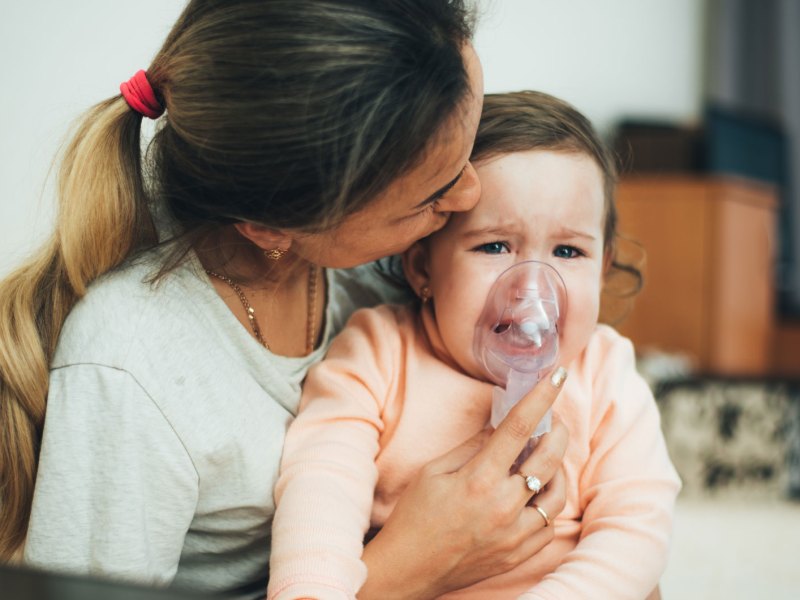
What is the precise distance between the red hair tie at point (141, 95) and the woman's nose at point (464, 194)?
0.34 meters

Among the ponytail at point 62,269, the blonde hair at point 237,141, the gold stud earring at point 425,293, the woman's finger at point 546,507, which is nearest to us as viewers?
the blonde hair at point 237,141

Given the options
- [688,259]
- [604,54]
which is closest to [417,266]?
[688,259]

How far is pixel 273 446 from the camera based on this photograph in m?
1.06

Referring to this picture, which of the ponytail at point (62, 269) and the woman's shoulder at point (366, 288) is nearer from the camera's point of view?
the ponytail at point (62, 269)

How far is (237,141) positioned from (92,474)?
374 mm

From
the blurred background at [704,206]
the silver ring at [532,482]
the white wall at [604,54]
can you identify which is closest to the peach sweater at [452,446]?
the silver ring at [532,482]

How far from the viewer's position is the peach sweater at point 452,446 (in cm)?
102

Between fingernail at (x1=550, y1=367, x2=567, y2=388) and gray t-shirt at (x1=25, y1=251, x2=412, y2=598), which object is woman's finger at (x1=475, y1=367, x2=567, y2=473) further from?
gray t-shirt at (x1=25, y1=251, x2=412, y2=598)

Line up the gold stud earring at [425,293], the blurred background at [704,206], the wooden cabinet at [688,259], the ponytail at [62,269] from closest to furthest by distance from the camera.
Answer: the ponytail at [62,269] → the gold stud earring at [425,293] → the blurred background at [704,206] → the wooden cabinet at [688,259]

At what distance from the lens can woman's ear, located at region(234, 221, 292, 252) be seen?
3.10 feet

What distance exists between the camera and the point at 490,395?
3.75 feet

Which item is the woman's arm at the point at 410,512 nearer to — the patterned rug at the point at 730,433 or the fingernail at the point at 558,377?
the fingernail at the point at 558,377

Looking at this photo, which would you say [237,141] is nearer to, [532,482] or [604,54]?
[532,482]

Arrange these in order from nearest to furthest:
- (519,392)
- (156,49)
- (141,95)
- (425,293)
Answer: (141,95)
(519,392)
(425,293)
(156,49)
